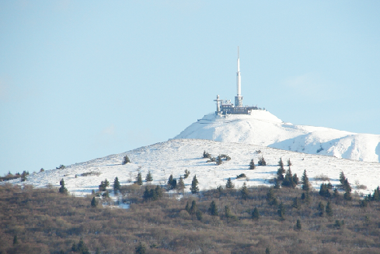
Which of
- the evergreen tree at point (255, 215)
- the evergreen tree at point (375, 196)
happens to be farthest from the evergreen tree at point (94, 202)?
the evergreen tree at point (375, 196)

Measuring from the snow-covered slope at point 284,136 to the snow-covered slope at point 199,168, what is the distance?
239 feet

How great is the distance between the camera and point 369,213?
54750 millimetres

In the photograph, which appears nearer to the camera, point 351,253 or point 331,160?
point 351,253

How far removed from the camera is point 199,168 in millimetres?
70875

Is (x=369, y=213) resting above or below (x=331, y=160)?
below

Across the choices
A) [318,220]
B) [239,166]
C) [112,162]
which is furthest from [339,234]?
[112,162]

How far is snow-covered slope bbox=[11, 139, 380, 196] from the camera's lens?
215 ft

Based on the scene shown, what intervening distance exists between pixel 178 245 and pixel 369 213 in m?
21.1

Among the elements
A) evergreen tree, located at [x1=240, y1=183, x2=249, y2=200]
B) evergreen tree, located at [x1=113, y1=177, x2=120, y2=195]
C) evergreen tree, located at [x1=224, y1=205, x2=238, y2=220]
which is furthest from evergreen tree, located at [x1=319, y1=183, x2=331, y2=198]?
evergreen tree, located at [x1=113, y1=177, x2=120, y2=195]

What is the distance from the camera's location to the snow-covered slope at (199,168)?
6562 centimetres

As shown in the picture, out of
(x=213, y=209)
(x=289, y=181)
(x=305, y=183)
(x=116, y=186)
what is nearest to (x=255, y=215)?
(x=213, y=209)

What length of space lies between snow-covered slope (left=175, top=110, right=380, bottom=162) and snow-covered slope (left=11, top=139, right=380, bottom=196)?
2870 inches

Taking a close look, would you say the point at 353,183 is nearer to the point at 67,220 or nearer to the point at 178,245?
the point at 178,245

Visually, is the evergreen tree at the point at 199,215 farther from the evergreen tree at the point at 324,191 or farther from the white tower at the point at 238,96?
the white tower at the point at 238,96
